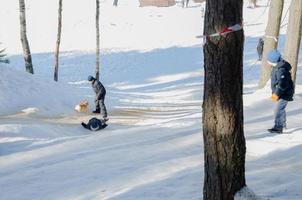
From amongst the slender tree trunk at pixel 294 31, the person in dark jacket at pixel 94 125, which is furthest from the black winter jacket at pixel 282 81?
the person in dark jacket at pixel 94 125

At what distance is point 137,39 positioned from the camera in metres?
48.3

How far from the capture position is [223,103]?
16.2ft

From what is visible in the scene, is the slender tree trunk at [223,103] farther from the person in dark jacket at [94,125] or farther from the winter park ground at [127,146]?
the person in dark jacket at [94,125]

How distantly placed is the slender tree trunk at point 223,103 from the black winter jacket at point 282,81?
4825mm

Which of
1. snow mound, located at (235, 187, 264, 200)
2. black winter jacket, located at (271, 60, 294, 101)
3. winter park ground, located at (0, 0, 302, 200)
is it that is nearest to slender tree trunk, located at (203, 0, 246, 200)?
snow mound, located at (235, 187, 264, 200)

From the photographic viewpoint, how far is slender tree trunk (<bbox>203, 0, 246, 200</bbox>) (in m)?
4.89

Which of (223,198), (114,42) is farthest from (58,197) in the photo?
(114,42)

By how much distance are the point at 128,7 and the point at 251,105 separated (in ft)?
166

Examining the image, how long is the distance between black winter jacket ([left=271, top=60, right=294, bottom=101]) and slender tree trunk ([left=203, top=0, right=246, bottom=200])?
4825 mm

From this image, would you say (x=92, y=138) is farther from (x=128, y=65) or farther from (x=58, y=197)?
(x=128, y=65)

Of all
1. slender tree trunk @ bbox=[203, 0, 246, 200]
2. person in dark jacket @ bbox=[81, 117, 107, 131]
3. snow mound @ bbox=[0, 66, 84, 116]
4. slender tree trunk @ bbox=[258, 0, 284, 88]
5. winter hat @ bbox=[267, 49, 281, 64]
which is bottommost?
snow mound @ bbox=[0, 66, 84, 116]

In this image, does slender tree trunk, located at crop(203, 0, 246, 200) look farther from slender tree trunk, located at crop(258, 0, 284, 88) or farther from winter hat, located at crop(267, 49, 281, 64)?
slender tree trunk, located at crop(258, 0, 284, 88)

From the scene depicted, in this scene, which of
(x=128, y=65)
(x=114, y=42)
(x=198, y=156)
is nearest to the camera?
(x=198, y=156)

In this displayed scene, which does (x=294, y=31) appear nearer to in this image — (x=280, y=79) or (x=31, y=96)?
(x=280, y=79)
